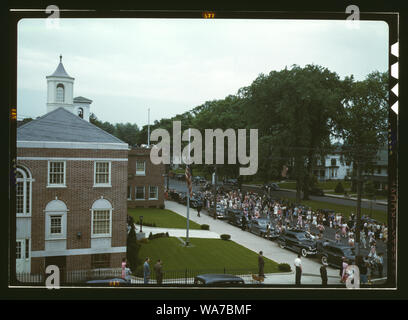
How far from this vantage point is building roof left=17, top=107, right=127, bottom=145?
24.3 feet

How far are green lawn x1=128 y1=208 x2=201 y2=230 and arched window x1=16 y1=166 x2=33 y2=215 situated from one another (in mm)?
2807

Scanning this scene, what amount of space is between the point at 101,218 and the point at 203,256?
2.89 meters

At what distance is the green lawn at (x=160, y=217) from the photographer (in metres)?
9.56

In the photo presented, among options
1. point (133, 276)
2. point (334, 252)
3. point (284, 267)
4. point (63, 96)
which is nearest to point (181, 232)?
point (133, 276)

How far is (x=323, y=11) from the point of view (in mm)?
6082

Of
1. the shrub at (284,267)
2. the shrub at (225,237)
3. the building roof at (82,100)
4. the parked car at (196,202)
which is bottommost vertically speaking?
the shrub at (284,267)

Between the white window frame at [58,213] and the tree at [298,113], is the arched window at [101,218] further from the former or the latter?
the tree at [298,113]

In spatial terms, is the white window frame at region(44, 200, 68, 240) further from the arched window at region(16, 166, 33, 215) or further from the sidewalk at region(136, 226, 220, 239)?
the sidewalk at region(136, 226, 220, 239)

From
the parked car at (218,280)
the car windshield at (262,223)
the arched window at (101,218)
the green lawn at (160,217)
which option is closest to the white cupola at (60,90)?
the arched window at (101,218)

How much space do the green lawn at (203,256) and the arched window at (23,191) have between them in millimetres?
3232

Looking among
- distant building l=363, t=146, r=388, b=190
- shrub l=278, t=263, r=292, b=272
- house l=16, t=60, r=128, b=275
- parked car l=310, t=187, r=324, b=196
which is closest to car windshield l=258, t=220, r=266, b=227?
parked car l=310, t=187, r=324, b=196

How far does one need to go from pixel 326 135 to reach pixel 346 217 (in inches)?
125
